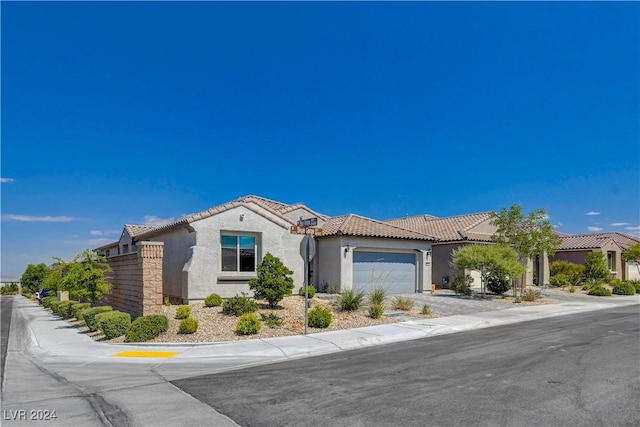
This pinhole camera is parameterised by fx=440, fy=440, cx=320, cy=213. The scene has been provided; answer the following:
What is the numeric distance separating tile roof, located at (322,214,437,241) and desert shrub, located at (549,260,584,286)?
1469cm

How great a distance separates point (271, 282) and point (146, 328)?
4.51 meters

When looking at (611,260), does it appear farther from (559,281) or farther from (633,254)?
(559,281)

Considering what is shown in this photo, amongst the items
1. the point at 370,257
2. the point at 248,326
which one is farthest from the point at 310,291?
the point at 370,257

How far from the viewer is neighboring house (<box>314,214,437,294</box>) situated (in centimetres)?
2239

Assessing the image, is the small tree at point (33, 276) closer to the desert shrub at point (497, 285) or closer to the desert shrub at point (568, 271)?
the desert shrub at point (497, 285)

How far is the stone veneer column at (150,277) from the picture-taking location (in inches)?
534

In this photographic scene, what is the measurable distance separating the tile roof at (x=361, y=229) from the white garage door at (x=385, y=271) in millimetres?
1125

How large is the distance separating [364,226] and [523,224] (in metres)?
8.74

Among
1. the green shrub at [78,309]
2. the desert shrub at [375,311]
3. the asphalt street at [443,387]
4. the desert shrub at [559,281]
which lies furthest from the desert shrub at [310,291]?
the desert shrub at [559,281]

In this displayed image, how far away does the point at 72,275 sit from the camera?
1595cm

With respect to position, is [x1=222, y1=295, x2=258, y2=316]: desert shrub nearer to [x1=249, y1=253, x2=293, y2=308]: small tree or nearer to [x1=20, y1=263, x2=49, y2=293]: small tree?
[x1=249, y1=253, x2=293, y2=308]: small tree

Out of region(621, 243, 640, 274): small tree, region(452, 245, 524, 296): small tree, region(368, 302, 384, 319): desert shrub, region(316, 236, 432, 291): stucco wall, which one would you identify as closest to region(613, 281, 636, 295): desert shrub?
region(621, 243, 640, 274): small tree

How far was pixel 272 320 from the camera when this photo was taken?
13812 millimetres

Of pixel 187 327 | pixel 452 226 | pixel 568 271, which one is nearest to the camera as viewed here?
pixel 187 327
